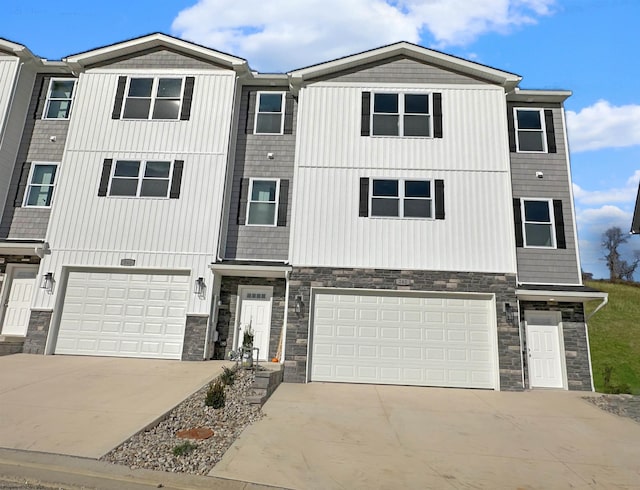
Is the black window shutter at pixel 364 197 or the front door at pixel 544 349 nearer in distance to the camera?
the front door at pixel 544 349

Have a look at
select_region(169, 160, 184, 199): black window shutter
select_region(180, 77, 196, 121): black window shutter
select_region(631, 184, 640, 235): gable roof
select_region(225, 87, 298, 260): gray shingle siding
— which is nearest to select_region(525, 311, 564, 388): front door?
select_region(631, 184, 640, 235): gable roof

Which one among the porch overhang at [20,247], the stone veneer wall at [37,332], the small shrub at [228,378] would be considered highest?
the porch overhang at [20,247]

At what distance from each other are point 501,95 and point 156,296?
503 inches

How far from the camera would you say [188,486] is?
443 centimetres

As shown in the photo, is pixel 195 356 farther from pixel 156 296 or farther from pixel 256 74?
pixel 256 74

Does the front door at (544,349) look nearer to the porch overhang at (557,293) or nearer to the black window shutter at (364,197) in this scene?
the porch overhang at (557,293)

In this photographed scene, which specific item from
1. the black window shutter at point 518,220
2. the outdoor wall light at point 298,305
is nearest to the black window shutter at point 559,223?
the black window shutter at point 518,220

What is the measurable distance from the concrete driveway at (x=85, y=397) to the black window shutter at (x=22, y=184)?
17.5 ft

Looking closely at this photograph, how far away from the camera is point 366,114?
39.5 ft

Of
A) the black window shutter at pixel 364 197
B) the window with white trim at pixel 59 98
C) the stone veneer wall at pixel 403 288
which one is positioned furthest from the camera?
the window with white trim at pixel 59 98

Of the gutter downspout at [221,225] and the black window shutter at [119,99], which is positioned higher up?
the black window shutter at [119,99]

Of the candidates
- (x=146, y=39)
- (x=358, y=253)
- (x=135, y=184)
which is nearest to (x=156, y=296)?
(x=135, y=184)

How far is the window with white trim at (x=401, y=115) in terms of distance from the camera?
11930mm

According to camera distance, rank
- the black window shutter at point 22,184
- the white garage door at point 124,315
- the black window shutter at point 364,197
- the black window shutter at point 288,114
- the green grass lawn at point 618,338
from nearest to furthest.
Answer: the white garage door at point 124,315 < the black window shutter at point 364,197 < the black window shutter at point 22,184 < the black window shutter at point 288,114 < the green grass lawn at point 618,338
